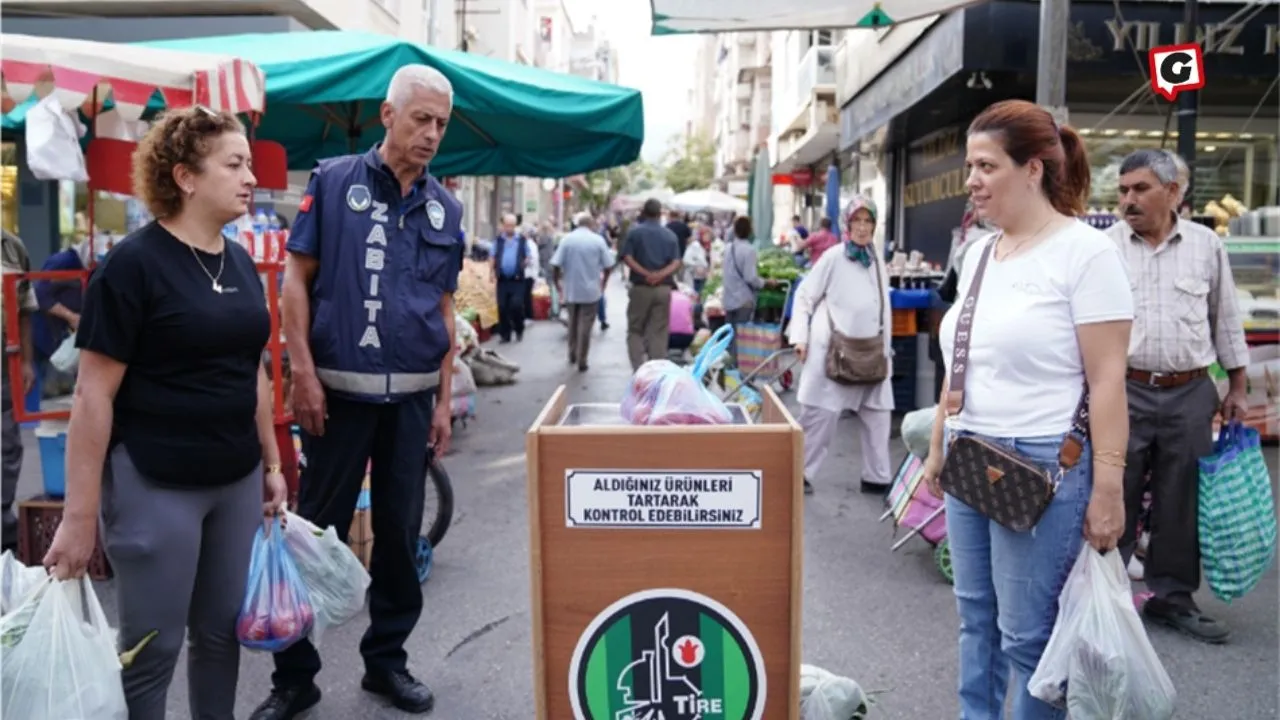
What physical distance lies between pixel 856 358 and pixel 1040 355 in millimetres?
4274

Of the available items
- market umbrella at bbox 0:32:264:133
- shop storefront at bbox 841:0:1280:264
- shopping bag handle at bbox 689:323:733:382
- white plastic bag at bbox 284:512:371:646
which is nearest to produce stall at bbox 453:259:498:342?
shop storefront at bbox 841:0:1280:264

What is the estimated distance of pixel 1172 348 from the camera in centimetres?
465

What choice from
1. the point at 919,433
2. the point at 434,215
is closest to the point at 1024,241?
the point at 434,215

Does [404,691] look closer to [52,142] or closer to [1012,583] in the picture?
[1012,583]

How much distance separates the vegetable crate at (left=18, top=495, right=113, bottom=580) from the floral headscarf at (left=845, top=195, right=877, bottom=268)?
4.42 meters

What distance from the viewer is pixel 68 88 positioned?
17.7ft

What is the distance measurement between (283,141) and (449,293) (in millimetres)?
6868

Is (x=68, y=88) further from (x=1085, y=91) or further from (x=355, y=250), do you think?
(x=1085, y=91)

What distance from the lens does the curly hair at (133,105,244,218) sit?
3.03 metres

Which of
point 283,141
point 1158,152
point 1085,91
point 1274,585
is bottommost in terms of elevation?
point 1274,585

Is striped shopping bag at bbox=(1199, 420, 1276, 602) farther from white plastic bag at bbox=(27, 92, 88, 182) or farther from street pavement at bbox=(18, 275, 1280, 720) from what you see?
white plastic bag at bbox=(27, 92, 88, 182)

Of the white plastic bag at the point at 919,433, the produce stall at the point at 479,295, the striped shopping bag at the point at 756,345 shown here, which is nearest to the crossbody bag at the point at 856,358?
the white plastic bag at the point at 919,433

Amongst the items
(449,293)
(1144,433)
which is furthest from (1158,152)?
(449,293)

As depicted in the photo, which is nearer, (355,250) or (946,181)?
(355,250)
